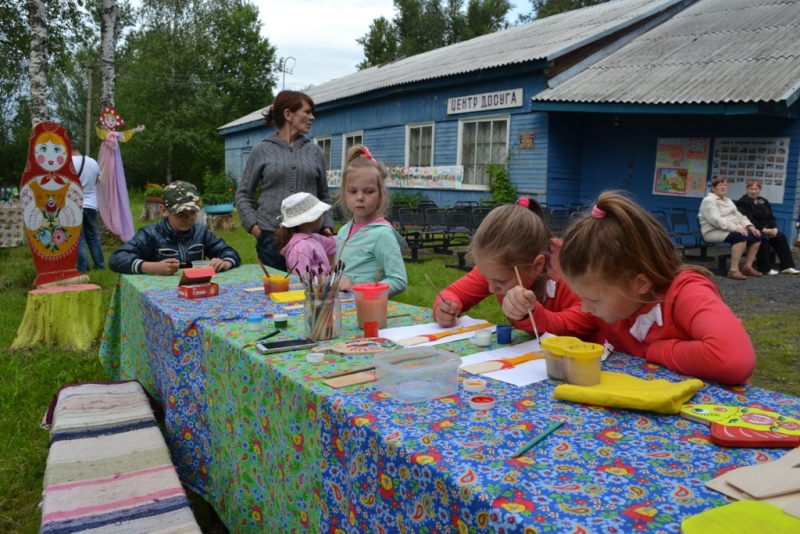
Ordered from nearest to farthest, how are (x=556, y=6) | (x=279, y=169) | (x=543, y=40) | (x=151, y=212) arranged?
(x=279, y=169), (x=543, y=40), (x=151, y=212), (x=556, y=6)

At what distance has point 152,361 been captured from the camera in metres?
2.97

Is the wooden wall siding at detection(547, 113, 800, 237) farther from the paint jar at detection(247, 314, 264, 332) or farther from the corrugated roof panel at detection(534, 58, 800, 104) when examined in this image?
the paint jar at detection(247, 314, 264, 332)

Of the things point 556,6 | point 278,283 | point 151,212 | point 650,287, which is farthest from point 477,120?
point 556,6

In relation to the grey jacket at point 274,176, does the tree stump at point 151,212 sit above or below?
below

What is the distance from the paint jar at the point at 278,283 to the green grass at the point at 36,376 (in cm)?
104

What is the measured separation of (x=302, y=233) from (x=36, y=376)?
7.25ft

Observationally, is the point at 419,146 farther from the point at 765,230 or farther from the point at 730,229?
the point at 765,230

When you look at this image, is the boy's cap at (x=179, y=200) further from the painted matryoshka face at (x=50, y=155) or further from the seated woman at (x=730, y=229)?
the seated woman at (x=730, y=229)

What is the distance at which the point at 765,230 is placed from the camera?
823 cm

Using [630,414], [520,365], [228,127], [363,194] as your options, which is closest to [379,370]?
[520,365]

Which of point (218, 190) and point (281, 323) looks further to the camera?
point (218, 190)

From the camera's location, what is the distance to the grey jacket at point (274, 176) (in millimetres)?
4094

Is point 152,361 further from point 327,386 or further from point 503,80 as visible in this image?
point 503,80

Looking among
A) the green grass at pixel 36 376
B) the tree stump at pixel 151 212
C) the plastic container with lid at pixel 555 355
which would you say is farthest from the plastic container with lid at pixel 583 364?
the tree stump at pixel 151 212
